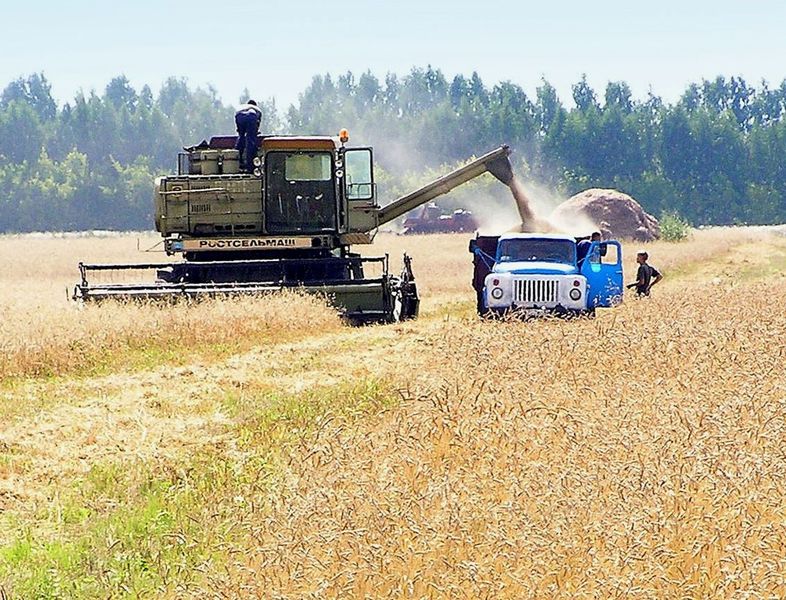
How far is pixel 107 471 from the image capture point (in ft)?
31.3

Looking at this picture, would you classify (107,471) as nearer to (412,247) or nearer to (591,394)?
(591,394)

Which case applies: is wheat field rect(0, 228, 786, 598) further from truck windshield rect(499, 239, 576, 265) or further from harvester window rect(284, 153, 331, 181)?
harvester window rect(284, 153, 331, 181)

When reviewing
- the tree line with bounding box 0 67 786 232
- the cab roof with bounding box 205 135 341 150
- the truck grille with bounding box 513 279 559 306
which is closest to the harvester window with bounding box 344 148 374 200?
the cab roof with bounding box 205 135 341 150

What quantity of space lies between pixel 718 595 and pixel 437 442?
130 inches

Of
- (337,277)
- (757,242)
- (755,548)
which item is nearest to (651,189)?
(757,242)

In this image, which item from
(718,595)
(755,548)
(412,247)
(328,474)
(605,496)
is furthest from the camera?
(412,247)

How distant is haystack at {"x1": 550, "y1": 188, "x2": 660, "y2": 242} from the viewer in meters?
53.9

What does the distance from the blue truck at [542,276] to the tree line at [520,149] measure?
94.6 metres

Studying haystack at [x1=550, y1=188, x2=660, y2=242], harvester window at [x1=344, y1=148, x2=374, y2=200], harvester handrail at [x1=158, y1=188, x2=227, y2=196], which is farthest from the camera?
haystack at [x1=550, y1=188, x2=660, y2=242]

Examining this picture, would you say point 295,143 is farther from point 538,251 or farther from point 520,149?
point 520,149

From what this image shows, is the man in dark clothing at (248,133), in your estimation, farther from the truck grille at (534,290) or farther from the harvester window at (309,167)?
the truck grille at (534,290)

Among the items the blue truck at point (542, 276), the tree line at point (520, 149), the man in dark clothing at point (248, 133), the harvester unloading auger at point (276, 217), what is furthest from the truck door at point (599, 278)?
the tree line at point (520, 149)

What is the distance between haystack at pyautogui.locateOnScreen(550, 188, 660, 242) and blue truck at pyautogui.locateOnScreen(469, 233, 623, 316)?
3141 centimetres

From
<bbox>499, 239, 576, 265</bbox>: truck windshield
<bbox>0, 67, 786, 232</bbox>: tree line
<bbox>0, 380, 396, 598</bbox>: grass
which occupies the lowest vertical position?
<bbox>0, 380, 396, 598</bbox>: grass
